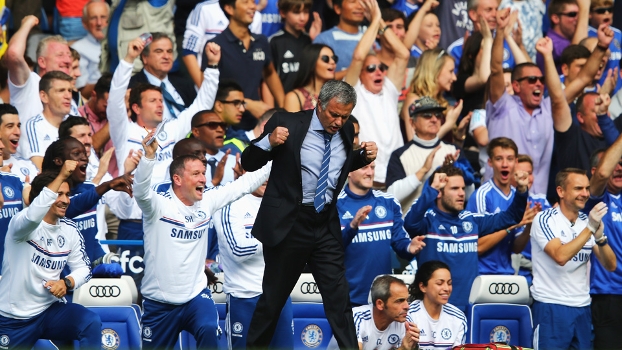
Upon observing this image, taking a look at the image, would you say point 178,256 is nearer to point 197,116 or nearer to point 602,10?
point 197,116

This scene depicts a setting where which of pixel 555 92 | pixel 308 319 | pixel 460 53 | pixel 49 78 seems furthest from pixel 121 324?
pixel 460 53

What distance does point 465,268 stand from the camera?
10.4 metres

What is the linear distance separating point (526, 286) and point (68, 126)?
4492 millimetres

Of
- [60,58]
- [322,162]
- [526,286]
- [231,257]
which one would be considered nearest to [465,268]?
[526,286]

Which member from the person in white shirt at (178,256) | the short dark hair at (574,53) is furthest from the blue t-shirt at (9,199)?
the short dark hair at (574,53)

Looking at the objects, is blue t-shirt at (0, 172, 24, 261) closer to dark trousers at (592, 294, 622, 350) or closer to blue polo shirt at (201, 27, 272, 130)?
blue polo shirt at (201, 27, 272, 130)

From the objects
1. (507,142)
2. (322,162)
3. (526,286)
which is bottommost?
(526,286)

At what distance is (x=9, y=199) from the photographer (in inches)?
387

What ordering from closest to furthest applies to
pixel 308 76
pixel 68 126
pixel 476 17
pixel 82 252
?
pixel 82 252
pixel 68 126
pixel 308 76
pixel 476 17

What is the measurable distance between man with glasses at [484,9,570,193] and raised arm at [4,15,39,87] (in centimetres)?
493

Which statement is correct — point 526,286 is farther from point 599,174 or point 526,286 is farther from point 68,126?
point 68,126

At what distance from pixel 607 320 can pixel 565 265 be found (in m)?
0.78

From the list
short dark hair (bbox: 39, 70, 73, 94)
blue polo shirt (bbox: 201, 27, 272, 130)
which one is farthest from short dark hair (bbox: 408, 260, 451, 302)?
short dark hair (bbox: 39, 70, 73, 94)

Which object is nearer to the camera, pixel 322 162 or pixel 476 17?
pixel 322 162
